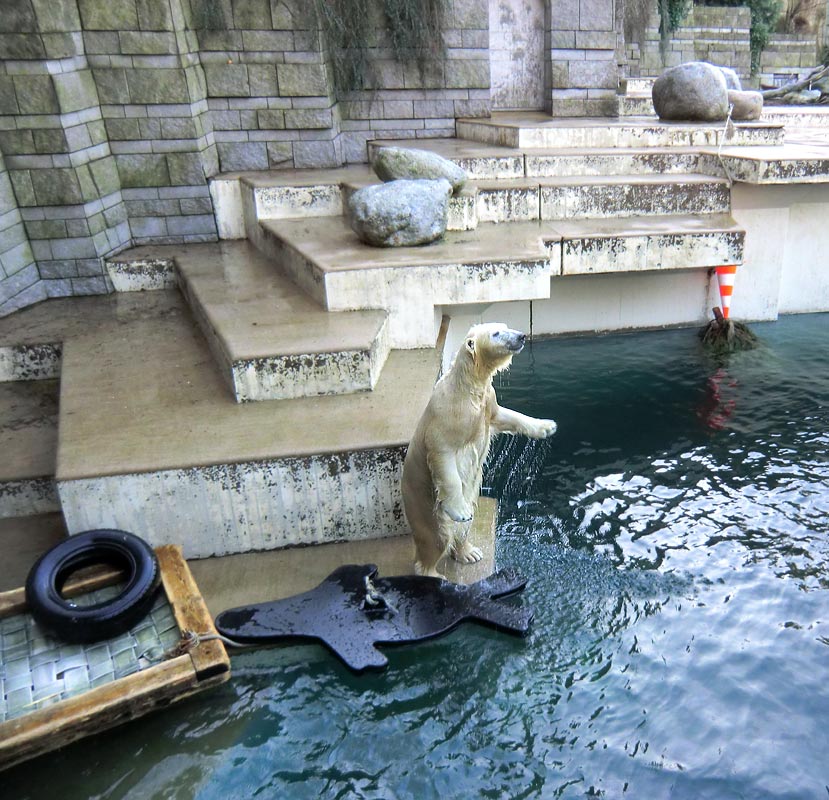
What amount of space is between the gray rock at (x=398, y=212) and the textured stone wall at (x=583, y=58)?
15.7ft

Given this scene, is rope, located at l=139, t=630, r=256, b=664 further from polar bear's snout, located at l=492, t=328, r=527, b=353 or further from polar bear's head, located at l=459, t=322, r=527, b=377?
polar bear's snout, located at l=492, t=328, r=527, b=353

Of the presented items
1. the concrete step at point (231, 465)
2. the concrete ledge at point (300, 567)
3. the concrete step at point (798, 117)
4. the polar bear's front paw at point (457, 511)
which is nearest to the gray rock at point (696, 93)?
the concrete step at point (798, 117)

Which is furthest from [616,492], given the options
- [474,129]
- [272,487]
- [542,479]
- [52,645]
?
[474,129]

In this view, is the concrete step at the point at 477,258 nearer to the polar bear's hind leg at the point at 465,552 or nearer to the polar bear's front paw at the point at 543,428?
the polar bear's front paw at the point at 543,428

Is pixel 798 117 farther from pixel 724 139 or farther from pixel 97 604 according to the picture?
pixel 97 604

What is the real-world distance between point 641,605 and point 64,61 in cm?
635

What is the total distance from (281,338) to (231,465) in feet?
3.73

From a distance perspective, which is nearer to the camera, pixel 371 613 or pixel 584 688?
pixel 584 688

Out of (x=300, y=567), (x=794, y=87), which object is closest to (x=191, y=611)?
(x=300, y=567)

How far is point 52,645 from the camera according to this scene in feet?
10.7

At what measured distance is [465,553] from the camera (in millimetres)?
3955

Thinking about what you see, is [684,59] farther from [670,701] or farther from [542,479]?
[670,701]

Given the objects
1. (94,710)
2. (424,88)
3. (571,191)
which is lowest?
(94,710)

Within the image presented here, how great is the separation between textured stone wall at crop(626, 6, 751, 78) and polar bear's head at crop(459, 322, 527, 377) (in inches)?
570
